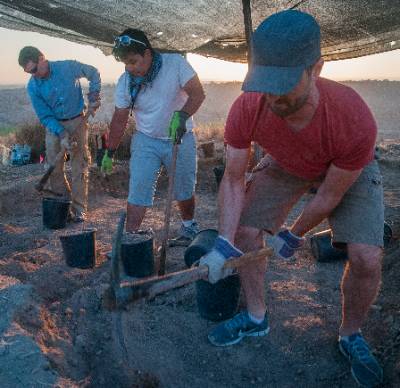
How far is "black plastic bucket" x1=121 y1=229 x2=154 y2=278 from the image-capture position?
3635mm

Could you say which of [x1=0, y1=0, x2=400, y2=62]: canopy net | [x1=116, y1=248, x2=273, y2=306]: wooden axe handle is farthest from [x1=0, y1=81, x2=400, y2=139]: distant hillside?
[x1=116, y1=248, x2=273, y2=306]: wooden axe handle

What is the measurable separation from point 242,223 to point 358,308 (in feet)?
2.50

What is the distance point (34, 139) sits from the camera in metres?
9.69

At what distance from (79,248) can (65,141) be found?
1679 mm

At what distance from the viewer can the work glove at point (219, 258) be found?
234cm

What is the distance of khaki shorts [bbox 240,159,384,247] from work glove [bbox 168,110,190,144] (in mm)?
1100

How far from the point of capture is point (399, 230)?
463 cm

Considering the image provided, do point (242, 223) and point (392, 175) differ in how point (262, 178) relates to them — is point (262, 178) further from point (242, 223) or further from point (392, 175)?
point (392, 175)

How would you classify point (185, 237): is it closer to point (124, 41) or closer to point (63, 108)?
point (124, 41)

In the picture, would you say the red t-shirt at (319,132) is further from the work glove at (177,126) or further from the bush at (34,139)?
the bush at (34,139)

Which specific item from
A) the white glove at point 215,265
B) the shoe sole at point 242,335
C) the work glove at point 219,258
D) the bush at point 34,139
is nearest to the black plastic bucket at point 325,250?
the shoe sole at point 242,335

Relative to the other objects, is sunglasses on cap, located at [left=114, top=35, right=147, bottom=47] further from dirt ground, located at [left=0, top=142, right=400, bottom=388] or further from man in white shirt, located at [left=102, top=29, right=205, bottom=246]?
dirt ground, located at [left=0, top=142, right=400, bottom=388]

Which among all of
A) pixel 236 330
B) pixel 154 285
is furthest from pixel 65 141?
pixel 154 285

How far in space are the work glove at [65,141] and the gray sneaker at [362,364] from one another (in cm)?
375
